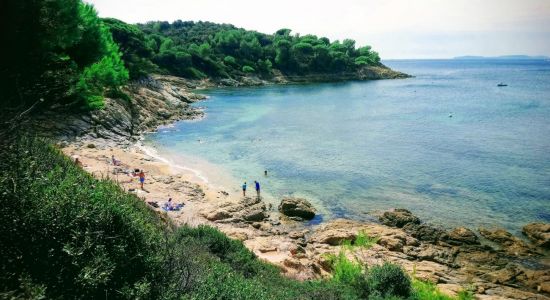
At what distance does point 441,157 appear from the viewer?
39812 millimetres

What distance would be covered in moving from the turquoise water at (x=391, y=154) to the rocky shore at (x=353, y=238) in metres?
2.24

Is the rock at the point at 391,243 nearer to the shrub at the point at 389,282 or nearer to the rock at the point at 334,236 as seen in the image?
the rock at the point at 334,236

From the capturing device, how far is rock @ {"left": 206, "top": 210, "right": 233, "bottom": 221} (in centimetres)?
2494

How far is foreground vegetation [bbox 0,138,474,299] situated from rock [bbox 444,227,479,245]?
12903 mm

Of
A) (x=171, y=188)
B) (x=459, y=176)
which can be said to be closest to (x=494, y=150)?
(x=459, y=176)

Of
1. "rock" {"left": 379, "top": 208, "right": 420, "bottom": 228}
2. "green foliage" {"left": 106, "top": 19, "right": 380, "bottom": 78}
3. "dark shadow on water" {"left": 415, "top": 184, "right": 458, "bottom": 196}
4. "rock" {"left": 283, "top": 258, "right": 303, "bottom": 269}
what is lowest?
"rock" {"left": 379, "top": 208, "right": 420, "bottom": 228}

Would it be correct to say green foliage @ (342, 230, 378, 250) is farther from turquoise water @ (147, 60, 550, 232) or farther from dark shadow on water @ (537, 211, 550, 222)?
dark shadow on water @ (537, 211, 550, 222)

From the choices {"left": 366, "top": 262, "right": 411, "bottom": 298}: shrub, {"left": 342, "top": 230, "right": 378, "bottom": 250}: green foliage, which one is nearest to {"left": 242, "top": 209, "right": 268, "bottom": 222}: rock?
{"left": 342, "top": 230, "right": 378, "bottom": 250}: green foliage

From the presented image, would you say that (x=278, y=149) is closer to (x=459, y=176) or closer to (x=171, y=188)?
(x=171, y=188)

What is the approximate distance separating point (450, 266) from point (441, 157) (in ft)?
73.1

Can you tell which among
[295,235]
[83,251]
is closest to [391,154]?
[295,235]

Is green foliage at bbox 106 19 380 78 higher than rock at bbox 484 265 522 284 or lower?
higher

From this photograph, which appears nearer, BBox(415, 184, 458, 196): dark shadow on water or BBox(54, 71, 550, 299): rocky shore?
BBox(54, 71, 550, 299): rocky shore

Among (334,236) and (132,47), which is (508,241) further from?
(132,47)
